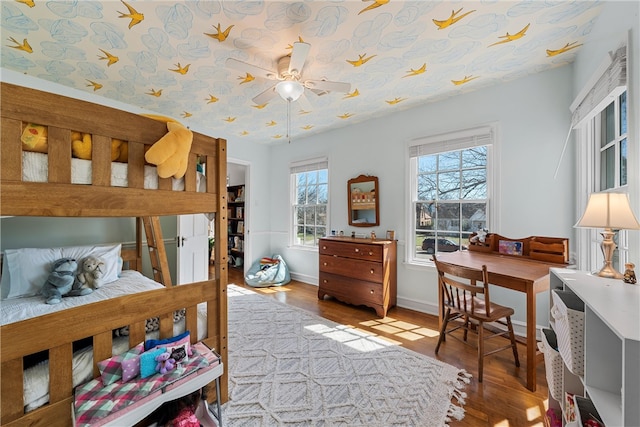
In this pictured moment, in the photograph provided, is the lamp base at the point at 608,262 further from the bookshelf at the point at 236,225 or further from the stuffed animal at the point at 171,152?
the bookshelf at the point at 236,225

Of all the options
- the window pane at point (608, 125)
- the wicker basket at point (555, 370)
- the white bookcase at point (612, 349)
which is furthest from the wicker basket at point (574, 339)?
the window pane at point (608, 125)

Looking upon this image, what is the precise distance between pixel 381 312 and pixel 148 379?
235cm

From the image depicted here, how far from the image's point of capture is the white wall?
2266mm

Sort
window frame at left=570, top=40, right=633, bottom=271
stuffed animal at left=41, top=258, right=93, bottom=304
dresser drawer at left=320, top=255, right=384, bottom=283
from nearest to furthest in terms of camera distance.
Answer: window frame at left=570, top=40, right=633, bottom=271
stuffed animal at left=41, top=258, right=93, bottom=304
dresser drawer at left=320, top=255, right=384, bottom=283

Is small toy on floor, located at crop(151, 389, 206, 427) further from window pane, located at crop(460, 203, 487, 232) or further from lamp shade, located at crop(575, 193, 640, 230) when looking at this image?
window pane, located at crop(460, 203, 487, 232)

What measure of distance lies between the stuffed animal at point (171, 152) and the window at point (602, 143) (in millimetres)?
2363

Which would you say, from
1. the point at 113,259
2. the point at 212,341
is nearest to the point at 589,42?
the point at 212,341

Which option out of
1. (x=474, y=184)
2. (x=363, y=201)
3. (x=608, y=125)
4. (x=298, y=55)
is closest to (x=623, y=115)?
(x=608, y=125)

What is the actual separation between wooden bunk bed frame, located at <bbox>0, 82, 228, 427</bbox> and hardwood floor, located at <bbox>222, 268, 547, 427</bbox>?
1814 mm

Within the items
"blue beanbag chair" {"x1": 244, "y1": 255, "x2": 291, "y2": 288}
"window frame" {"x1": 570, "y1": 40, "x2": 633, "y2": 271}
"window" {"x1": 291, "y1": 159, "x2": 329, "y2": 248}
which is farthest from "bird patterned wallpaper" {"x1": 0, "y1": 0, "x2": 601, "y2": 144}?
"blue beanbag chair" {"x1": 244, "y1": 255, "x2": 291, "y2": 288}

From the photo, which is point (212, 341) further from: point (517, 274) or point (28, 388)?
point (517, 274)

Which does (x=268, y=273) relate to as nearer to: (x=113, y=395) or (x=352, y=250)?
(x=352, y=250)

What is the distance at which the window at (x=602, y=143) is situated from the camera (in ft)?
4.79

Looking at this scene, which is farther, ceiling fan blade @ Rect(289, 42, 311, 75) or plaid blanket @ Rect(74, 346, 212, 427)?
ceiling fan blade @ Rect(289, 42, 311, 75)
